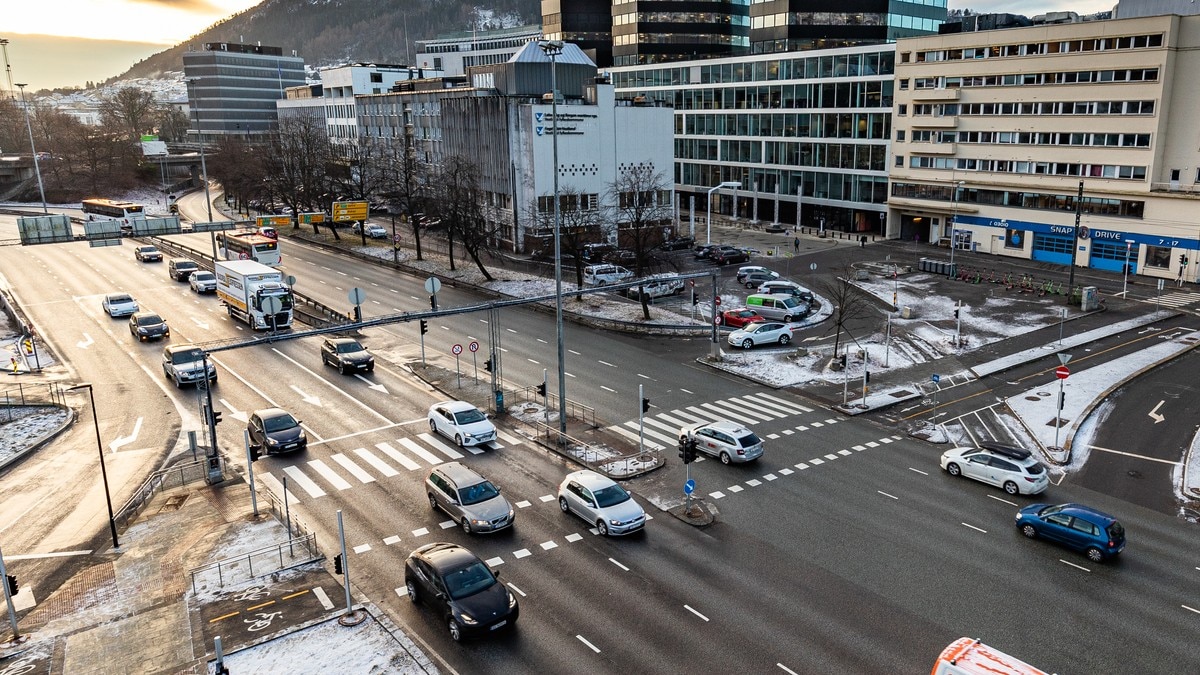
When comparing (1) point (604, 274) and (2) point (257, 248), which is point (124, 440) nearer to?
(2) point (257, 248)

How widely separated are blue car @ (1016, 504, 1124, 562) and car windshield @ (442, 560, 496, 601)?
16.9 m

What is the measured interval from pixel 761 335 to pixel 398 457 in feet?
79.9

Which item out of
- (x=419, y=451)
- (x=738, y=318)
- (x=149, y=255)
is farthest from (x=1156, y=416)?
(x=149, y=255)

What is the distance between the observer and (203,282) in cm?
6309

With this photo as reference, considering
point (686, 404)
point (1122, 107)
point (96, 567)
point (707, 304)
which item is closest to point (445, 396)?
point (686, 404)

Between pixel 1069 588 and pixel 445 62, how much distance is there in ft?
625

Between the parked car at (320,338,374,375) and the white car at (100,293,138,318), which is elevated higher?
the white car at (100,293,138,318)

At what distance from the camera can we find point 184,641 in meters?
18.8

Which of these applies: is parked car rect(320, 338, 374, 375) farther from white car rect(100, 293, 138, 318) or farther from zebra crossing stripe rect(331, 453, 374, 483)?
white car rect(100, 293, 138, 318)

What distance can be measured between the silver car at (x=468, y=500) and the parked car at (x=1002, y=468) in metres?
16.6

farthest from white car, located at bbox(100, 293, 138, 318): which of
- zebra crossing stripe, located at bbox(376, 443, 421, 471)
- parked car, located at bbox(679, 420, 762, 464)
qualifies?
parked car, located at bbox(679, 420, 762, 464)

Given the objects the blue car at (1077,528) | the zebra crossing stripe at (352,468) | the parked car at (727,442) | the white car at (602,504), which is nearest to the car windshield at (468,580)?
the white car at (602,504)

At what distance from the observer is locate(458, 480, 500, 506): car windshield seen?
24984 millimetres

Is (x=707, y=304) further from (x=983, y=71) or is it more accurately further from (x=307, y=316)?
(x=983, y=71)
